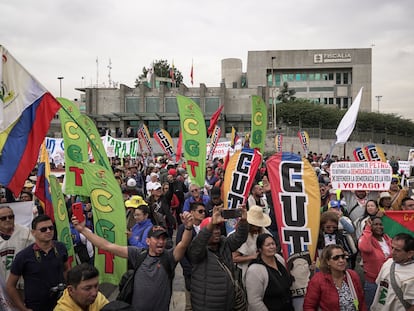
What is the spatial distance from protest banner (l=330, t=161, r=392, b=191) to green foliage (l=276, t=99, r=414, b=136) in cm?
3677

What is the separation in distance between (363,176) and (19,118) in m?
5.46

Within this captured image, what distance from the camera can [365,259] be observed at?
4.23 meters

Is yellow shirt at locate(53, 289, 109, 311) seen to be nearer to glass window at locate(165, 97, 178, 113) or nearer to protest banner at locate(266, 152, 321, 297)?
protest banner at locate(266, 152, 321, 297)

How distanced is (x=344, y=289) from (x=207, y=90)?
137ft

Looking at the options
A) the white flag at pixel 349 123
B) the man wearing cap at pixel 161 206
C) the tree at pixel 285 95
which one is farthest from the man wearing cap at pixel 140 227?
the tree at pixel 285 95

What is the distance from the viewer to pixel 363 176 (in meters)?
6.82

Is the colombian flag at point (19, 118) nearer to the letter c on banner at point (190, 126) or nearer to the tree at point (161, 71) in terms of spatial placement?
the letter c on banner at point (190, 126)

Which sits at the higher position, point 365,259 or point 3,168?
point 3,168

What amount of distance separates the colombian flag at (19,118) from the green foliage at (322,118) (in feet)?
132

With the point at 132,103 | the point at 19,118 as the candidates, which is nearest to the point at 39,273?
the point at 19,118

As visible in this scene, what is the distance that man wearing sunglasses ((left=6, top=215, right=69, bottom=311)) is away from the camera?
332 cm

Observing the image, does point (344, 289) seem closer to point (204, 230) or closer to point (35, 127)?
point (204, 230)

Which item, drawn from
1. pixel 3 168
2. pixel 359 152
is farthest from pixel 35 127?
pixel 359 152

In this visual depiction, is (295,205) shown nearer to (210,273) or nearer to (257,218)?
(257,218)
